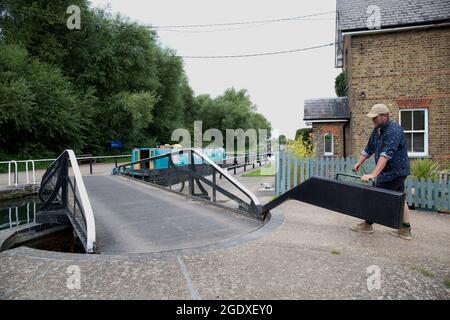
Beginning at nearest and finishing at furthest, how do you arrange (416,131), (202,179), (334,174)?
(202,179)
(334,174)
(416,131)

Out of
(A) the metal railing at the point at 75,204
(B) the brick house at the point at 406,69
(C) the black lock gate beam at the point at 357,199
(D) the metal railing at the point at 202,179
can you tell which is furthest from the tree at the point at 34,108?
(C) the black lock gate beam at the point at 357,199

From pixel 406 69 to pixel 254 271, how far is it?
1102 cm

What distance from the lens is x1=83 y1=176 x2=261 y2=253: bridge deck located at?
4027 millimetres

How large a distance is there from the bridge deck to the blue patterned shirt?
1947mm

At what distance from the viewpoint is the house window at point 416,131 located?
36.5 ft

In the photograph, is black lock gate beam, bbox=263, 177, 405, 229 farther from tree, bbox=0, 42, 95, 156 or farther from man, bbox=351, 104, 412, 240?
tree, bbox=0, 42, 95, 156

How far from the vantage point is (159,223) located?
4.96m

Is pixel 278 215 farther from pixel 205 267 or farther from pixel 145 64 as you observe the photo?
pixel 145 64

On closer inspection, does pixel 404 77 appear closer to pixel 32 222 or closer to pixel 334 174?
pixel 334 174

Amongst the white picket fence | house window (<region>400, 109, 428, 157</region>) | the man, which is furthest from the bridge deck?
house window (<region>400, 109, 428, 157</region>)

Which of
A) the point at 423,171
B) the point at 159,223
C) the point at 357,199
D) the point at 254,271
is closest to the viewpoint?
the point at 254,271

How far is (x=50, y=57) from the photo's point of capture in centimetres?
2291

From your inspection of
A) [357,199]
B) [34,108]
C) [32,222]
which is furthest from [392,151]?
[34,108]

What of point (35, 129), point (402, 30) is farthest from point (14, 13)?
point (402, 30)
